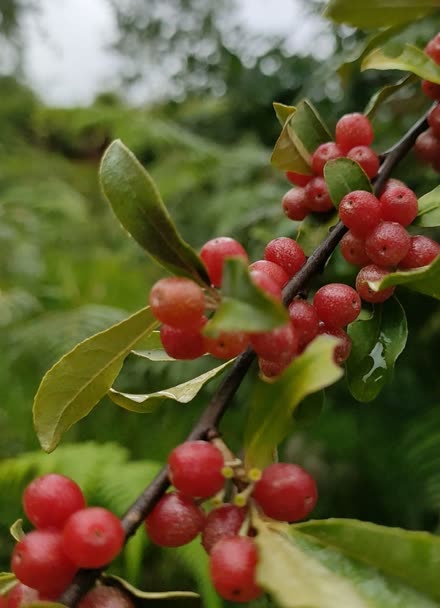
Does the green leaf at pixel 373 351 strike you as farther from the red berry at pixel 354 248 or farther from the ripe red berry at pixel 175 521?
the ripe red berry at pixel 175 521

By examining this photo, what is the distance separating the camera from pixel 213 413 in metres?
0.31

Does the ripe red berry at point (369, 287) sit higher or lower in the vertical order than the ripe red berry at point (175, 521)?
higher

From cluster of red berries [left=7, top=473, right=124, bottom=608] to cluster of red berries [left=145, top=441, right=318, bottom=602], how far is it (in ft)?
0.08

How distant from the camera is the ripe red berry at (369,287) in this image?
1.26 feet

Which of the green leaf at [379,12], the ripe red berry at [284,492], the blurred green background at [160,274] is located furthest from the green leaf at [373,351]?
the blurred green background at [160,274]

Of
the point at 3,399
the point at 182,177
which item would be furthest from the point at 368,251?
the point at 182,177

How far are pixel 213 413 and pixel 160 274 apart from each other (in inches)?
46.0

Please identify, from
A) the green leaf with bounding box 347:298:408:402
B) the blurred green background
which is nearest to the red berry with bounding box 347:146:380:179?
the green leaf with bounding box 347:298:408:402

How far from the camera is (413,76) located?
0.50 meters

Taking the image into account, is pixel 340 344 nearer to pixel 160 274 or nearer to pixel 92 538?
pixel 92 538

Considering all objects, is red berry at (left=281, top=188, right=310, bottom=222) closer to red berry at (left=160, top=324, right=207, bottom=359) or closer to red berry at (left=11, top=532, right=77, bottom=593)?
red berry at (left=160, top=324, right=207, bottom=359)

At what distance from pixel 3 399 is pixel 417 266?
942 millimetres

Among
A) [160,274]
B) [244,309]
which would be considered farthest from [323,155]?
[160,274]

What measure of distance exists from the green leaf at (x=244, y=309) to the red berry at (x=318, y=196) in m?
0.19
